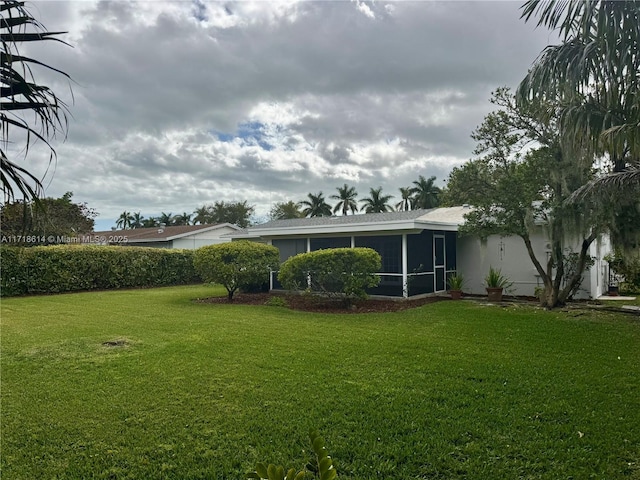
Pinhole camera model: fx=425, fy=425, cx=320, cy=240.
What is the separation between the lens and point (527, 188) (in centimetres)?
1048

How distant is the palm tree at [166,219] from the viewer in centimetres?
5916

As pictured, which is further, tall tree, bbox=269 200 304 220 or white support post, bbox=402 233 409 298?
tall tree, bbox=269 200 304 220

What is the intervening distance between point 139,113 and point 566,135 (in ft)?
26.7

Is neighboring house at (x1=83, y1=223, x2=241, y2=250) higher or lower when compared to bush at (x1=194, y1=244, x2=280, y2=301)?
higher

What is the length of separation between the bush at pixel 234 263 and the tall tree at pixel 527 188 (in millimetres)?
6183

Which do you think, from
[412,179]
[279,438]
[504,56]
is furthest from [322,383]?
[412,179]

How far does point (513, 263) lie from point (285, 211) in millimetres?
37409

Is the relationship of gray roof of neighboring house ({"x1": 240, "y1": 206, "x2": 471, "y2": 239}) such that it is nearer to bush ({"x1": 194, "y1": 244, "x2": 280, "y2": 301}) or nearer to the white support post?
the white support post

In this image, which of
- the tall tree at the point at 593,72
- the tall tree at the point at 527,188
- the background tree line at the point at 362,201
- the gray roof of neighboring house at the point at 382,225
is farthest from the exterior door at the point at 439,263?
the background tree line at the point at 362,201

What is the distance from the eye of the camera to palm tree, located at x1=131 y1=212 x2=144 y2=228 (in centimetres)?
6389

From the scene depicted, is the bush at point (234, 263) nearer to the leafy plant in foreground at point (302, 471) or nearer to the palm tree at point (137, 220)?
the leafy plant in foreground at point (302, 471)

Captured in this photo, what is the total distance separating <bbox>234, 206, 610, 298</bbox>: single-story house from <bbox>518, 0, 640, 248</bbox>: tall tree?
623cm

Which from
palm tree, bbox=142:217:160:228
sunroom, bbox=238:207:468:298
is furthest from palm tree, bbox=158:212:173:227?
sunroom, bbox=238:207:468:298

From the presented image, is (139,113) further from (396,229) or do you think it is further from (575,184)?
(575,184)
